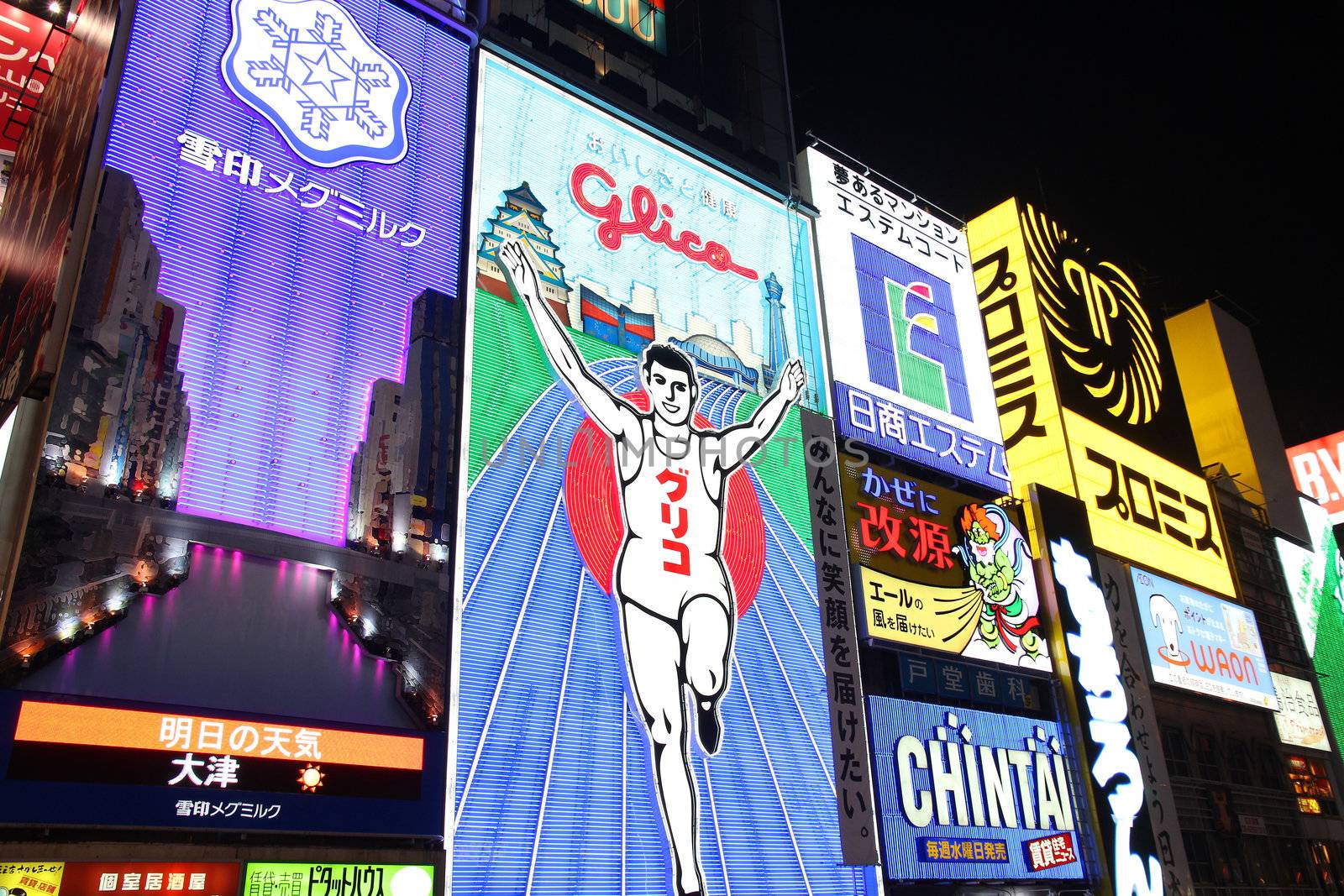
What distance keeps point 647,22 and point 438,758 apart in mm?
15102

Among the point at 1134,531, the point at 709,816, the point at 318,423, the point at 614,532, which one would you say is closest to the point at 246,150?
the point at 318,423

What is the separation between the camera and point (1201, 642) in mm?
22703

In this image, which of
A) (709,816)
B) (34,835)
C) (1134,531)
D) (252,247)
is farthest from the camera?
(1134,531)

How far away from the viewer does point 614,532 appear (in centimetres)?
1364

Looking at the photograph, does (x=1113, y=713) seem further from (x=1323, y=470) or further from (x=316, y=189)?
(x=1323, y=470)

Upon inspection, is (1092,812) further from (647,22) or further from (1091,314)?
(647,22)

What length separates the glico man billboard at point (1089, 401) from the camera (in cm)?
2230

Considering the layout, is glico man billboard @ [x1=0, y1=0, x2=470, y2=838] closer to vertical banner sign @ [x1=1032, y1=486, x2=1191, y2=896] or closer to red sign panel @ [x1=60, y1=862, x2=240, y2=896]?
red sign panel @ [x1=60, y1=862, x2=240, y2=896]

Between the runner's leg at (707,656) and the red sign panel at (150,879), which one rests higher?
the runner's leg at (707,656)

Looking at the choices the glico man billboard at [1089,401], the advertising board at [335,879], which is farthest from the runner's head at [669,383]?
the glico man billboard at [1089,401]

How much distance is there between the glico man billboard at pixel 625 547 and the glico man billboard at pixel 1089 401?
24.1 ft

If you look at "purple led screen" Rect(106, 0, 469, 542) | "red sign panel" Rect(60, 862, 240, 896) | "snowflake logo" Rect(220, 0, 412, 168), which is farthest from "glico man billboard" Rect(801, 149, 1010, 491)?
"red sign panel" Rect(60, 862, 240, 896)

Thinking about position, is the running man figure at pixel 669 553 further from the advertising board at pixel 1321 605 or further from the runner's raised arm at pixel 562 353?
the advertising board at pixel 1321 605

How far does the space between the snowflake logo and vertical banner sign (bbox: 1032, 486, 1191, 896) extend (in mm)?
13200
